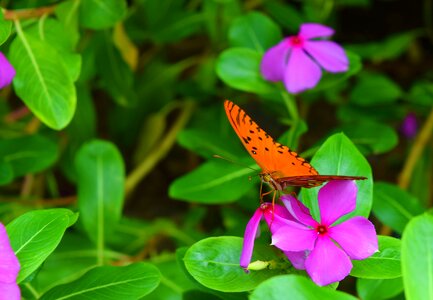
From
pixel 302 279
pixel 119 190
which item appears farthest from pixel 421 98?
pixel 302 279

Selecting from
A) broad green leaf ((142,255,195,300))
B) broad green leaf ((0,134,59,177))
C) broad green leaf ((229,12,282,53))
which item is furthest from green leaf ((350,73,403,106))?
broad green leaf ((0,134,59,177))

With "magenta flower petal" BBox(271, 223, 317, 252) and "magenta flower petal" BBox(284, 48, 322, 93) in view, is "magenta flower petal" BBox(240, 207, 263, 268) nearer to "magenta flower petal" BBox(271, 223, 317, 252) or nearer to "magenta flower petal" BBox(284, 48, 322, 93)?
"magenta flower petal" BBox(271, 223, 317, 252)

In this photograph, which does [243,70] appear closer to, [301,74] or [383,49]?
[301,74]

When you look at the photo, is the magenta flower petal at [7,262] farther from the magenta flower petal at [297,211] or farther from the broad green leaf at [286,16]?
the broad green leaf at [286,16]

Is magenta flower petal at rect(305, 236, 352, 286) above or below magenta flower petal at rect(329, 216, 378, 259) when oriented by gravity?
→ below

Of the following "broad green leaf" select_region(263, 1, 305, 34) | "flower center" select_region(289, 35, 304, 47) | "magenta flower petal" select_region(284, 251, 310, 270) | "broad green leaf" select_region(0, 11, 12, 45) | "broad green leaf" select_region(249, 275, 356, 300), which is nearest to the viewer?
"broad green leaf" select_region(249, 275, 356, 300)

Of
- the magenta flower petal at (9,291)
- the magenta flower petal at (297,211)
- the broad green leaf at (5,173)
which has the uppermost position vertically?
the magenta flower petal at (297,211)

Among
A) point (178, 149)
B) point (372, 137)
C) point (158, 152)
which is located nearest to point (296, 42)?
point (372, 137)

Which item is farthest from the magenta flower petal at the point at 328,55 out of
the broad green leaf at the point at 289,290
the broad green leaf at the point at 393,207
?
the broad green leaf at the point at 289,290
